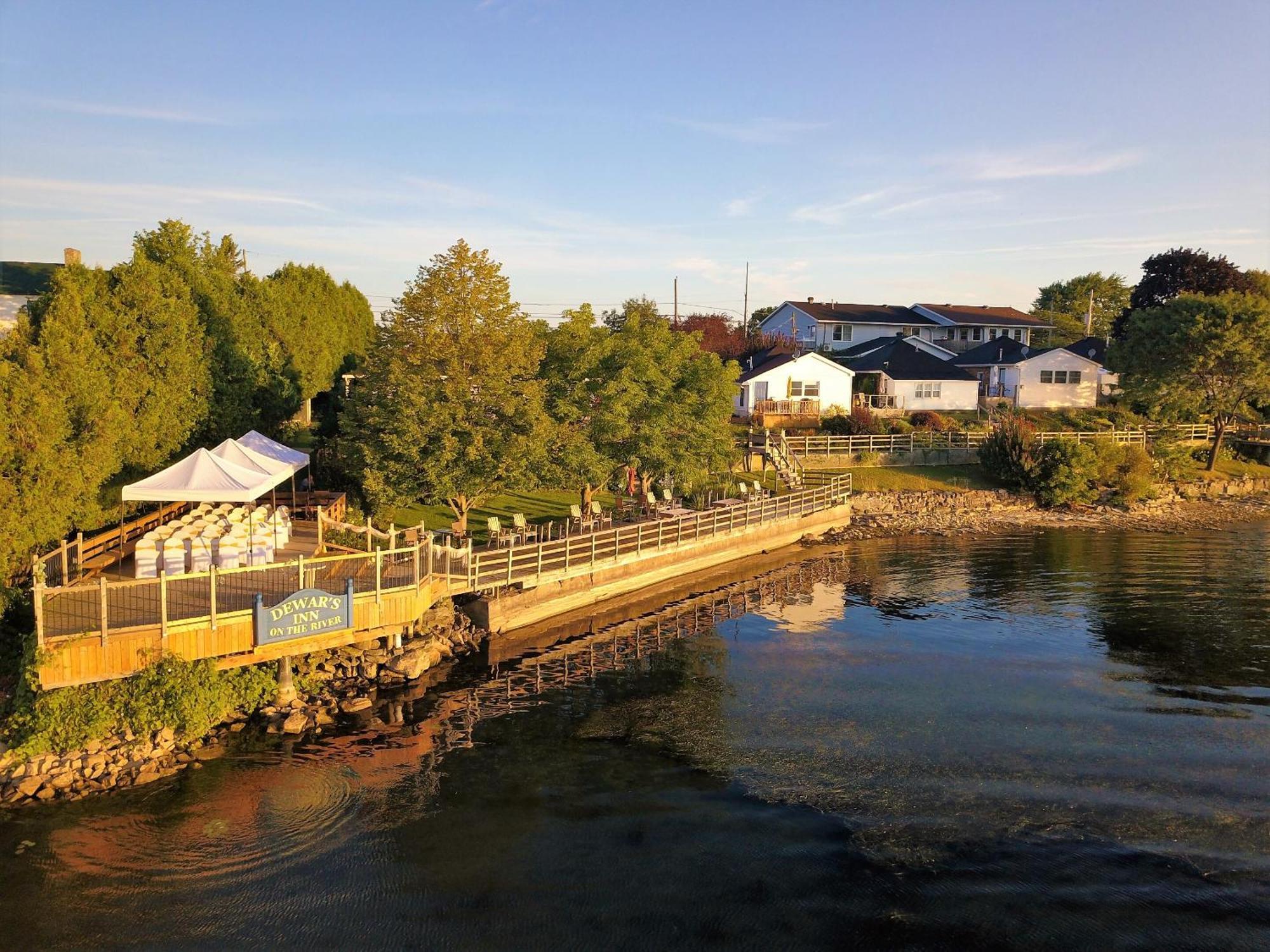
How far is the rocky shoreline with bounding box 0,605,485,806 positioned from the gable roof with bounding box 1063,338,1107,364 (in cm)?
6387

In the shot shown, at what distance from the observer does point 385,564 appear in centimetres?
2128

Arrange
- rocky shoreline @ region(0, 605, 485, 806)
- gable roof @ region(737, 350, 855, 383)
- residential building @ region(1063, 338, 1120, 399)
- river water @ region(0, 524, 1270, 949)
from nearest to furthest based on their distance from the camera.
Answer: river water @ region(0, 524, 1270, 949), rocky shoreline @ region(0, 605, 485, 806), gable roof @ region(737, 350, 855, 383), residential building @ region(1063, 338, 1120, 399)

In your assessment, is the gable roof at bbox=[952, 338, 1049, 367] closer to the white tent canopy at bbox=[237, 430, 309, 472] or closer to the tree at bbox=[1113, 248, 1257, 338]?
the tree at bbox=[1113, 248, 1257, 338]

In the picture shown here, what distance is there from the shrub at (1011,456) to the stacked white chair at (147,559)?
46.3 metres

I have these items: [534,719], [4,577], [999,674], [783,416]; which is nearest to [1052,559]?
[999,674]

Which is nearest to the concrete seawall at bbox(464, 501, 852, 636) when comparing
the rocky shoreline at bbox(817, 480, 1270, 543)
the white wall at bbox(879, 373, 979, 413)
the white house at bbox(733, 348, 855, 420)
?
the rocky shoreline at bbox(817, 480, 1270, 543)

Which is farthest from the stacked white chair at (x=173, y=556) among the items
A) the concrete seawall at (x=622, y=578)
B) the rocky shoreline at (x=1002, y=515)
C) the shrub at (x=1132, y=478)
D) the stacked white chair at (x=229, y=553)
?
Answer: the shrub at (x=1132, y=478)

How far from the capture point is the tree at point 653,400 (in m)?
Result: 32.6

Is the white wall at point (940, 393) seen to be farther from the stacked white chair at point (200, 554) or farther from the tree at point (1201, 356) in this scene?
the stacked white chair at point (200, 554)

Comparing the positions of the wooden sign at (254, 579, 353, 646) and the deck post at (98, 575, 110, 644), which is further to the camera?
the wooden sign at (254, 579, 353, 646)

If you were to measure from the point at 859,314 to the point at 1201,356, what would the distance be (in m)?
33.3

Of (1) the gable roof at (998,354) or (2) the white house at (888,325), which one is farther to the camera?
(2) the white house at (888,325)

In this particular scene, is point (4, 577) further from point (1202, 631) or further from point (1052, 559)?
point (1052, 559)

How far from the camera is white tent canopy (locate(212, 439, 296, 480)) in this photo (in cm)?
2309
